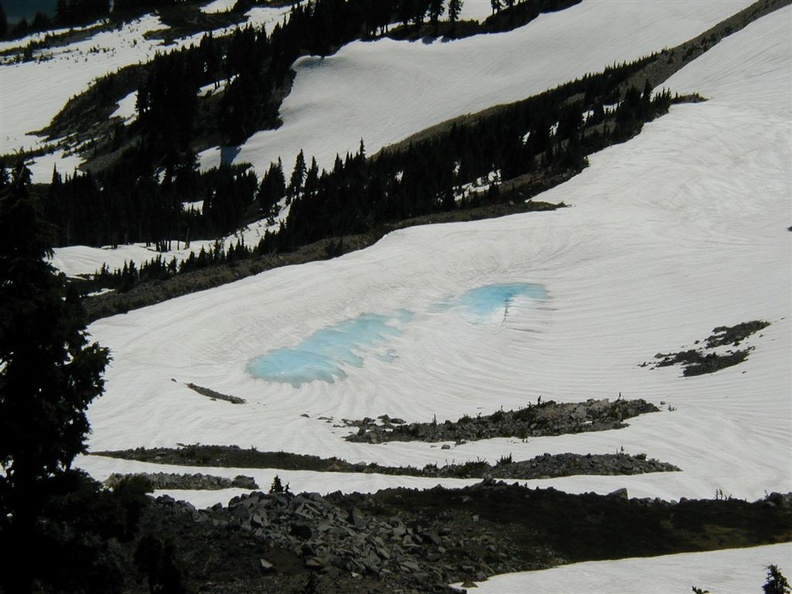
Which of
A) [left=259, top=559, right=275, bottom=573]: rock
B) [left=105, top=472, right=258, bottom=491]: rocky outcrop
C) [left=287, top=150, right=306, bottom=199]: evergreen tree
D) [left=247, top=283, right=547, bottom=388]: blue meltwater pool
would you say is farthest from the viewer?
[left=287, top=150, right=306, bottom=199]: evergreen tree

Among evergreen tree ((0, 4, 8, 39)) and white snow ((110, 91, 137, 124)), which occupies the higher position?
evergreen tree ((0, 4, 8, 39))

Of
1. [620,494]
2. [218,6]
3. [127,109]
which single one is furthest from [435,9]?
[620,494]

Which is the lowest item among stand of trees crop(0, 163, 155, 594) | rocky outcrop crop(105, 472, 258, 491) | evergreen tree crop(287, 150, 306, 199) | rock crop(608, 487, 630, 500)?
evergreen tree crop(287, 150, 306, 199)

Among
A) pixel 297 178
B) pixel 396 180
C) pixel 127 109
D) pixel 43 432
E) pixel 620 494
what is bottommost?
pixel 297 178

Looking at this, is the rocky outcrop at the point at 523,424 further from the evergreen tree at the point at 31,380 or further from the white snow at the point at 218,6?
the white snow at the point at 218,6

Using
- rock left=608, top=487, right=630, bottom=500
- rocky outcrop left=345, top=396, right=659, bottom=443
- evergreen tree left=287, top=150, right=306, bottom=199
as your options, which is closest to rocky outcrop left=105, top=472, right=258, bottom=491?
rock left=608, top=487, right=630, bottom=500

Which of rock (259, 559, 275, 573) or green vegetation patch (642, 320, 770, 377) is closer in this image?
rock (259, 559, 275, 573)

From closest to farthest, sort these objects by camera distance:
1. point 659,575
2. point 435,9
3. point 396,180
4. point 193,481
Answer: point 659,575, point 193,481, point 396,180, point 435,9

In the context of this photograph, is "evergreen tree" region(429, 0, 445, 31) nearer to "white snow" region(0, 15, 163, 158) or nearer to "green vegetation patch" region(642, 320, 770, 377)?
"white snow" region(0, 15, 163, 158)

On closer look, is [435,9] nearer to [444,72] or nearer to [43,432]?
[444,72]
